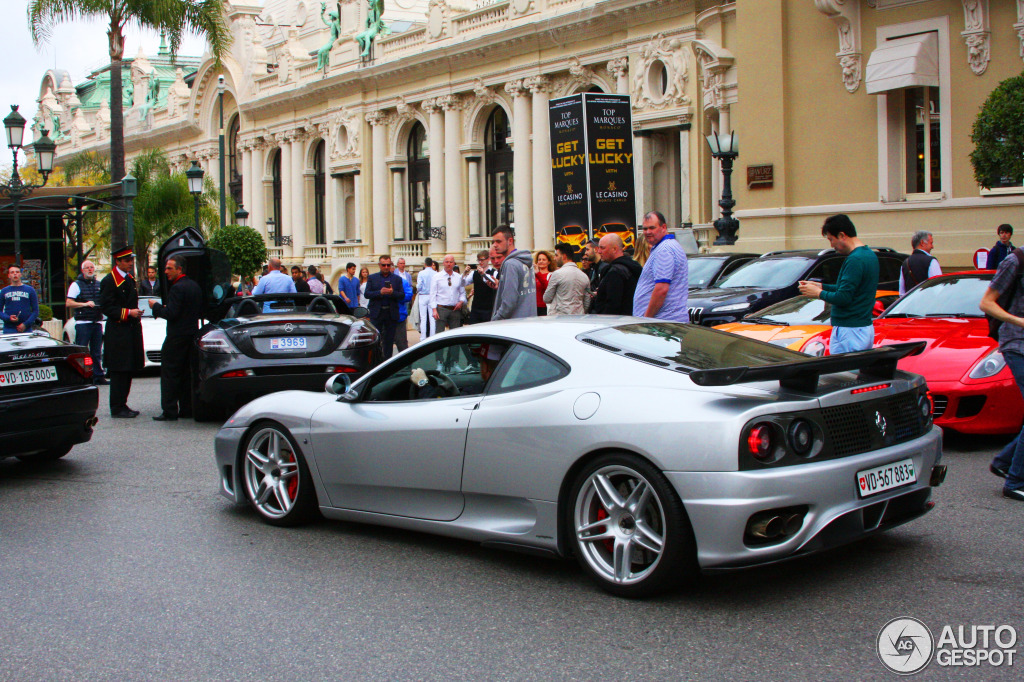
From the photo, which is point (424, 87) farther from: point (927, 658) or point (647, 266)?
point (927, 658)

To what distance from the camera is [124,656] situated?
14.4 feet

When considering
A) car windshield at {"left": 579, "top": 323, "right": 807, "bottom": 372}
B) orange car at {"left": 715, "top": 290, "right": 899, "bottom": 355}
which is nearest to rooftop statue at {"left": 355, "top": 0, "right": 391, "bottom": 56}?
orange car at {"left": 715, "top": 290, "right": 899, "bottom": 355}

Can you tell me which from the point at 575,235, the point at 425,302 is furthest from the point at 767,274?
the point at 425,302

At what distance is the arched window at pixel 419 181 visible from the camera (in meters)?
40.7

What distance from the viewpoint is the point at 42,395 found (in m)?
8.39

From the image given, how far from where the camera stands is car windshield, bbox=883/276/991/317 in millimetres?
9961

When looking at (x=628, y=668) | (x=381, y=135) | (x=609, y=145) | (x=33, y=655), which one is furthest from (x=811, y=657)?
(x=381, y=135)

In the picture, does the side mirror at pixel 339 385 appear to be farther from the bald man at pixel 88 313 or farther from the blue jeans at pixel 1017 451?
the bald man at pixel 88 313

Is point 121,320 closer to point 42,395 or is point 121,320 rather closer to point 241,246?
point 42,395

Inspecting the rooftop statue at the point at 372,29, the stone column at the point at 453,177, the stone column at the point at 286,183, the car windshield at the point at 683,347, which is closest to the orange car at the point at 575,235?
the car windshield at the point at 683,347

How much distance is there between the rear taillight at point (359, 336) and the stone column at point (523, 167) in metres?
23.1

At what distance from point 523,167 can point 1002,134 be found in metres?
19.4

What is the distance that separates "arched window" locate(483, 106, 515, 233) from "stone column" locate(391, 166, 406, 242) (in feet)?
17.2

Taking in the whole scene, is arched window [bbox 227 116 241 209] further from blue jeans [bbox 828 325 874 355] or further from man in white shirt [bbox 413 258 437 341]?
blue jeans [bbox 828 325 874 355]
